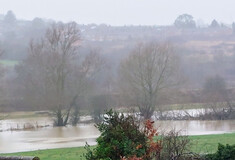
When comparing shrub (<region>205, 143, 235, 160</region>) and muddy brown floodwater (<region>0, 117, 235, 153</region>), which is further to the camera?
muddy brown floodwater (<region>0, 117, 235, 153</region>)

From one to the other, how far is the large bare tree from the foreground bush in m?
38.2

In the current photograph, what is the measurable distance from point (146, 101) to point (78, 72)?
7.68 metres

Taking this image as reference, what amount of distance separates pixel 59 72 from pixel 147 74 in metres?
8.81

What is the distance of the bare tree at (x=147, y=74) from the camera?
49281mm

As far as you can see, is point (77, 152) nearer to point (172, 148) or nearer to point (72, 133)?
point (172, 148)

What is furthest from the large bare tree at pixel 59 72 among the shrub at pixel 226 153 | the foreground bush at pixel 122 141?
the foreground bush at pixel 122 141

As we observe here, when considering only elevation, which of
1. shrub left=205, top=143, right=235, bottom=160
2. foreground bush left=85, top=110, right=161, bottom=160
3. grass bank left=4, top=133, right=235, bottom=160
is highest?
foreground bush left=85, top=110, right=161, bottom=160

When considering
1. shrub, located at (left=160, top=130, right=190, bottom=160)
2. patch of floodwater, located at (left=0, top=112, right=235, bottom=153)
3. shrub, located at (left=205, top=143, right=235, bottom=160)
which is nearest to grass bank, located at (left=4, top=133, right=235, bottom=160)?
shrub, located at (left=160, top=130, right=190, bottom=160)

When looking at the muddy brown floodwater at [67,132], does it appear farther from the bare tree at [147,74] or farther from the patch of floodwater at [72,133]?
the bare tree at [147,74]

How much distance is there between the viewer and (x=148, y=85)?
162 ft

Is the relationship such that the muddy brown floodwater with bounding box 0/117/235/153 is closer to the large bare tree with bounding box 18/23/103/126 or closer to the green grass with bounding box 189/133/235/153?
the large bare tree with bounding box 18/23/103/126

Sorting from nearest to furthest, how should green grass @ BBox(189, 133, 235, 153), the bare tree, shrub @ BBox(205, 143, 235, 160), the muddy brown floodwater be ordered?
shrub @ BBox(205, 143, 235, 160) → green grass @ BBox(189, 133, 235, 153) → the muddy brown floodwater → the bare tree

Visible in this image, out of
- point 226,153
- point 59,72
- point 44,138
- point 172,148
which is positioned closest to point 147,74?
point 59,72

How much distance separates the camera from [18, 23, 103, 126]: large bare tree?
4912 cm
